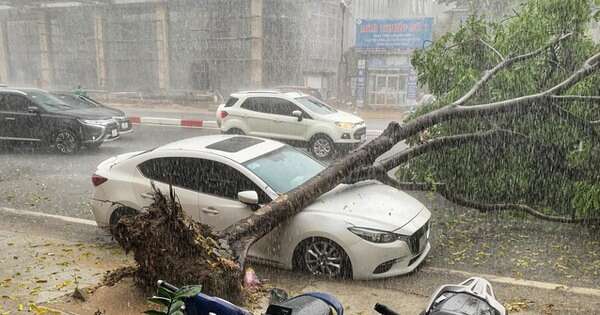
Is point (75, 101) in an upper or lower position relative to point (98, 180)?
upper

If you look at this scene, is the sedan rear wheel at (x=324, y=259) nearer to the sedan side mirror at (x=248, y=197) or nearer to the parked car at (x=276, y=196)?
the parked car at (x=276, y=196)

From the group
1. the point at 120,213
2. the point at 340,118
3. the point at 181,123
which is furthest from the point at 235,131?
the point at 120,213

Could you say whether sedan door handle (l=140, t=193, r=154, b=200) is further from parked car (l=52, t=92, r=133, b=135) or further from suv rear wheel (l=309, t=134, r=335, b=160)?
parked car (l=52, t=92, r=133, b=135)

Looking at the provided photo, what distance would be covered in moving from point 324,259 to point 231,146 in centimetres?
204

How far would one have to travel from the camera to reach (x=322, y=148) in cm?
1230

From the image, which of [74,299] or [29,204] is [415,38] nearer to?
[29,204]

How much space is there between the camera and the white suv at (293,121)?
12.1 metres

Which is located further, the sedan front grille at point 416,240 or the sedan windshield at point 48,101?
the sedan windshield at point 48,101

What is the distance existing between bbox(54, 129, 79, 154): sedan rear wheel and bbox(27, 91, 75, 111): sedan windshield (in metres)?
0.70

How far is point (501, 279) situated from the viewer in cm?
522

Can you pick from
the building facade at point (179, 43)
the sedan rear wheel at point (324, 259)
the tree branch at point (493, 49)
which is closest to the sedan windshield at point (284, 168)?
the sedan rear wheel at point (324, 259)

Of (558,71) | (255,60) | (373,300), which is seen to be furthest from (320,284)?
(255,60)

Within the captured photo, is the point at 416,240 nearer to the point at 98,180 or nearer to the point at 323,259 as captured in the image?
the point at 323,259

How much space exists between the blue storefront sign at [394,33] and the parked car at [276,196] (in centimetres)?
2104
